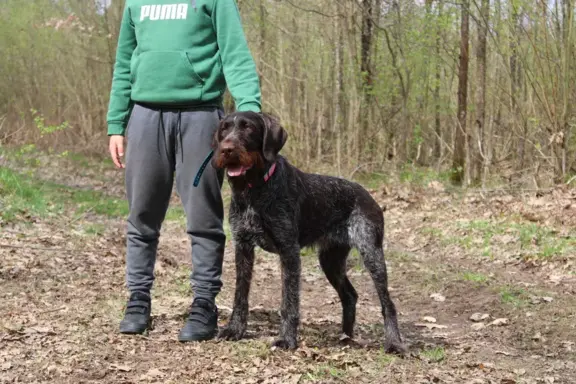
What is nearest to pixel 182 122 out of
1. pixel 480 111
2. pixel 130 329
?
→ pixel 130 329

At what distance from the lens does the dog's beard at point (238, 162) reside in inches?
168

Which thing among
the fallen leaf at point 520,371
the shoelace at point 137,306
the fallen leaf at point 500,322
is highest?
the shoelace at point 137,306

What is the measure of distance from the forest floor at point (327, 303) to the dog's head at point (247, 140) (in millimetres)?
1232

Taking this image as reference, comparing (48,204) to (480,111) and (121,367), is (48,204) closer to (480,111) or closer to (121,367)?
(121,367)

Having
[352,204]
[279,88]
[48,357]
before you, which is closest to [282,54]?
[279,88]

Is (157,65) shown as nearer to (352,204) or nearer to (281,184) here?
(281,184)

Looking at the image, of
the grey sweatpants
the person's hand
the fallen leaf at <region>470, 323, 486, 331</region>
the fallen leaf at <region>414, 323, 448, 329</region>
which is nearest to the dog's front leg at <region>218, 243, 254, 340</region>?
the grey sweatpants

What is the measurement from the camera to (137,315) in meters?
4.96

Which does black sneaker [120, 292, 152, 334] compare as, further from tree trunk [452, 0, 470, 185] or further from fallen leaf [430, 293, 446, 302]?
tree trunk [452, 0, 470, 185]

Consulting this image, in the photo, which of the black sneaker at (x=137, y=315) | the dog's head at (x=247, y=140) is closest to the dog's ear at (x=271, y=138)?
the dog's head at (x=247, y=140)

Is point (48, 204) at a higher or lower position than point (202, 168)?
lower

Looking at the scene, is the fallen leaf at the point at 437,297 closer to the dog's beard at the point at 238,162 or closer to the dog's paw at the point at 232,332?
the dog's paw at the point at 232,332

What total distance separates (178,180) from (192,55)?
0.88m

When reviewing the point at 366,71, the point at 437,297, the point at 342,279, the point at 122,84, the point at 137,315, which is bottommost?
the point at 437,297
